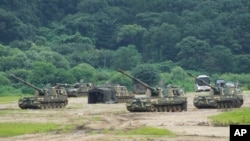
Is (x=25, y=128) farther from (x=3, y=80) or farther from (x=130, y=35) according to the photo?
(x=130, y=35)

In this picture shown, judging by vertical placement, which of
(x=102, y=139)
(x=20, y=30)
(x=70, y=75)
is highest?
(x=20, y=30)

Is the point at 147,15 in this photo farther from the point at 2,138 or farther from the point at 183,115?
the point at 2,138

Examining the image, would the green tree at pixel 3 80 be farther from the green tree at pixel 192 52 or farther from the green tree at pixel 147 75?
the green tree at pixel 192 52

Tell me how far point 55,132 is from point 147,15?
114 meters

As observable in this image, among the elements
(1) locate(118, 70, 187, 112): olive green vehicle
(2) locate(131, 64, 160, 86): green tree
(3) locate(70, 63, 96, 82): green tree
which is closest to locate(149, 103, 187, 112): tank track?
(1) locate(118, 70, 187, 112): olive green vehicle

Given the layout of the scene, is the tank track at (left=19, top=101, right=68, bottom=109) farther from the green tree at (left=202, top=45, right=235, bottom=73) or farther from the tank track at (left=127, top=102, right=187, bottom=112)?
the green tree at (left=202, top=45, right=235, bottom=73)

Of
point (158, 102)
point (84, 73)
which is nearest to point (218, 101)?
point (158, 102)

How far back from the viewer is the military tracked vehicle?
60250 mm

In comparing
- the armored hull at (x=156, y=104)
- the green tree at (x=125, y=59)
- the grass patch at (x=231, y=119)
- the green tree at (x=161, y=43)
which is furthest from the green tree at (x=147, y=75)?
the grass patch at (x=231, y=119)

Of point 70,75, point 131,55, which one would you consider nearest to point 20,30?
point 131,55

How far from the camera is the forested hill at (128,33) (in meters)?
125

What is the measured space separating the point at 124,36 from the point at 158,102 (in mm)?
88159

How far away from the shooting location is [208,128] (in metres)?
39.9

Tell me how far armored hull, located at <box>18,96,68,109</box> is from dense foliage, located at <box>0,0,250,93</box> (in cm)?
3658
